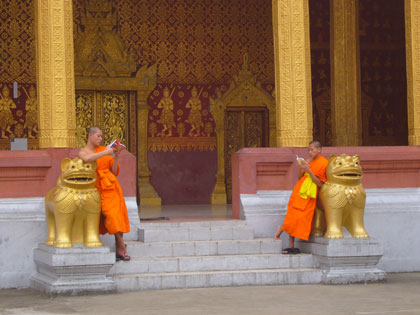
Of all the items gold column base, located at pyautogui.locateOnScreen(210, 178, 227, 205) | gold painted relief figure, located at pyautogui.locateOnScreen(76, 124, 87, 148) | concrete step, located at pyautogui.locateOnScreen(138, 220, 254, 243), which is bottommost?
concrete step, located at pyautogui.locateOnScreen(138, 220, 254, 243)

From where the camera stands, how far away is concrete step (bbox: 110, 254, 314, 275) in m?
8.90

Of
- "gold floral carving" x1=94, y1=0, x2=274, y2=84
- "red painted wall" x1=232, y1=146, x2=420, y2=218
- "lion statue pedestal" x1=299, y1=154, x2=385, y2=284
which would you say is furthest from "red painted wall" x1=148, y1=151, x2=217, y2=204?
"lion statue pedestal" x1=299, y1=154, x2=385, y2=284

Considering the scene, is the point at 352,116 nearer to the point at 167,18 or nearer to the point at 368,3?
the point at 368,3

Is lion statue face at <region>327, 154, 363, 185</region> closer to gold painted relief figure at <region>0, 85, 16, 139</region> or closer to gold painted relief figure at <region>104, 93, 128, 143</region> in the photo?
gold painted relief figure at <region>104, 93, 128, 143</region>

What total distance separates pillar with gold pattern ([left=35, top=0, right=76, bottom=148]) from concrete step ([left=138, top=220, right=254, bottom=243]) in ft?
4.66

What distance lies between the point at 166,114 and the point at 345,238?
644 cm

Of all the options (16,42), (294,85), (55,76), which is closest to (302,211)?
(294,85)

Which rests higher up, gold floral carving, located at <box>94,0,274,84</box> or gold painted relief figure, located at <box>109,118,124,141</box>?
gold floral carving, located at <box>94,0,274,84</box>

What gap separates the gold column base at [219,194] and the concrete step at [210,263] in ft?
17.6

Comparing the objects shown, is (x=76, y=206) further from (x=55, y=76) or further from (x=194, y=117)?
(x=194, y=117)

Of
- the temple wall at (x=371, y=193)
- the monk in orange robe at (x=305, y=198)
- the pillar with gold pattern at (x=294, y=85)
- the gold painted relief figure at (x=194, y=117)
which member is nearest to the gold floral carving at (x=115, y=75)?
the gold painted relief figure at (x=194, y=117)

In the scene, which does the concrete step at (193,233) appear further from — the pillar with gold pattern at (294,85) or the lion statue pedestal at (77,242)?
the pillar with gold pattern at (294,85)

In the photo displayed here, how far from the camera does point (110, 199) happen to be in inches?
347

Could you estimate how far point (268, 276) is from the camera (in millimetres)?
8930
